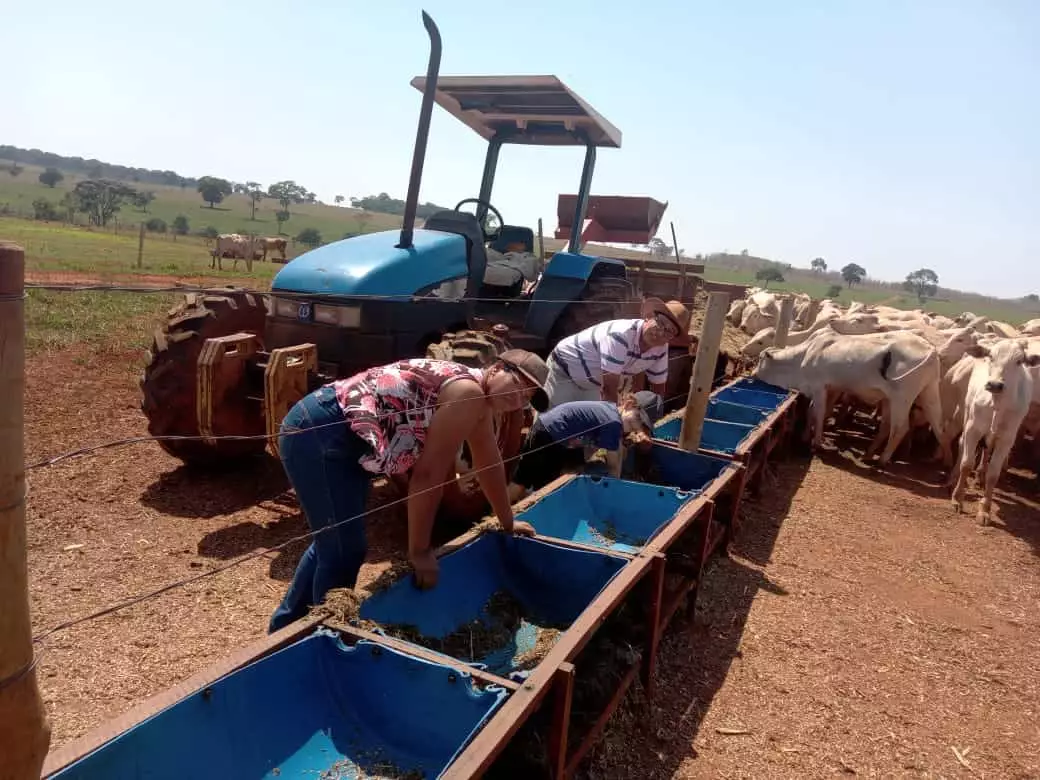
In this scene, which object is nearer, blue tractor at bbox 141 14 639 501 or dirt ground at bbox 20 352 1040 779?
dirt ground at bbox 20 352 1040 779

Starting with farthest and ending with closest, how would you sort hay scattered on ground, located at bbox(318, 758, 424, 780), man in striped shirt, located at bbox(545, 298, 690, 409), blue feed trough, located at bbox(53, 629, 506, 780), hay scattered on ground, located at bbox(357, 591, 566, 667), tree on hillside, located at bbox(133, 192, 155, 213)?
tree on hillside, located at bbox(133, 192, 155, 213) < man in striped shirt, located at bbox(545, 298, 690, 409) < hay scattered on ground, located at bbox(357, 591, 566, 667) < hay scattered on ground, located at bbox(318, 758, 424, 780) < blue feed trough, located at bbox(53, 629, 506, 780)

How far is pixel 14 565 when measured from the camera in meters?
1.39

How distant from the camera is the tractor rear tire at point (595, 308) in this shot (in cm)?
→ 705

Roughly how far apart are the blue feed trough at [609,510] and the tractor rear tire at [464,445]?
1.45 ft

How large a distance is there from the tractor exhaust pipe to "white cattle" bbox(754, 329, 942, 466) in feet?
19.7

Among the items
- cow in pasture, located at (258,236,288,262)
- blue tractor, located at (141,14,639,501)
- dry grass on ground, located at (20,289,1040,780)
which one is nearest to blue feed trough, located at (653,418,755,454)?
dry grass on ground, located at (20,289,1040,780)

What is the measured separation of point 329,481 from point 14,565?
5.35 ft

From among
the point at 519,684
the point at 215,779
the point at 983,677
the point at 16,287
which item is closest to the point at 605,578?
the point at 519,684

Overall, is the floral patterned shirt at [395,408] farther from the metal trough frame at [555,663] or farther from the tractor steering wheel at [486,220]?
the tractor steering wheel at [486,220]

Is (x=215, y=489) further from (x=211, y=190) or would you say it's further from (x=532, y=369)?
(x=211, y=190)

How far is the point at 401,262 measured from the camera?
17.7 feet

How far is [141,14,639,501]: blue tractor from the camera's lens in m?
4.83

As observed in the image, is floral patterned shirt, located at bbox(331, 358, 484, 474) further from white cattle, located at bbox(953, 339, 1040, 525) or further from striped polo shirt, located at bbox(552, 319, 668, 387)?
white cattle, located at bbox(953, 339, 1040, 525)

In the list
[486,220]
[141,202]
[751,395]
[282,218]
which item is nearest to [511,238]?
[486,220]
